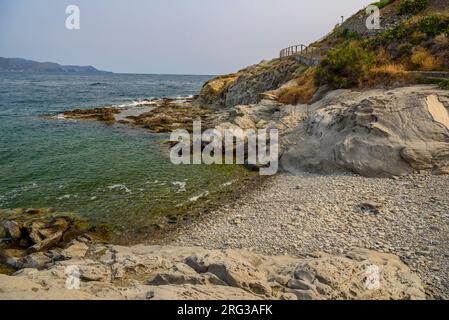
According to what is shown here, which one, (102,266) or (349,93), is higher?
(349,93)

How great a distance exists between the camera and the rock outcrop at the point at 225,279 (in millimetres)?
8906

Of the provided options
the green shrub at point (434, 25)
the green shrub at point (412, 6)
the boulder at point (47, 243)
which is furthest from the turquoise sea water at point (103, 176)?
the green shrub at point (412, 6)

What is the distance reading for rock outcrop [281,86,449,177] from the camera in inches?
730

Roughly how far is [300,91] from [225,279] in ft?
90.5

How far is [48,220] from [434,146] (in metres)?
21.1

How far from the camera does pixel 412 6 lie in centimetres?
3603

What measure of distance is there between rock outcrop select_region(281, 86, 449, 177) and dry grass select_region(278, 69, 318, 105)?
9.21 meters

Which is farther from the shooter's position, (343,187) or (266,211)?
(343,187)

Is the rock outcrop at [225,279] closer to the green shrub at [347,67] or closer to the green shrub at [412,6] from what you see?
the green shrub at [347,67]

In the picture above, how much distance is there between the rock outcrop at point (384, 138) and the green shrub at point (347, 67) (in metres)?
6.27

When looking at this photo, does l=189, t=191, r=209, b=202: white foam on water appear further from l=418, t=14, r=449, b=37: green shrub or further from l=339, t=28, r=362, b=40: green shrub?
l=339, t=28, r=362, b=40: green shrub
